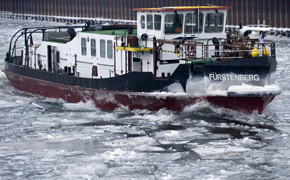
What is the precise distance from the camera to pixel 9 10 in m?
122

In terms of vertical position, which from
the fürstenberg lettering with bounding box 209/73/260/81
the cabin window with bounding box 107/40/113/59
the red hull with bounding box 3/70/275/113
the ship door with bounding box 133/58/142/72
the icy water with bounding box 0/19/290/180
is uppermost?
the cabin window with bounding box 107/40/113/59

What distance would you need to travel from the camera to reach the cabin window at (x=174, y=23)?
2055cm

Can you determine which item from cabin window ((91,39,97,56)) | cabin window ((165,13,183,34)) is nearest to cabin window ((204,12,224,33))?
cabin window ((165,13,183,34))

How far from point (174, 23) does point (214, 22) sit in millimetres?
1719

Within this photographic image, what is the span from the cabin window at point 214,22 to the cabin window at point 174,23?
1.14m

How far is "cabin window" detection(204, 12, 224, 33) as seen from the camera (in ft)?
69.5

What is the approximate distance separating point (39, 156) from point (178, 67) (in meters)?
6.25

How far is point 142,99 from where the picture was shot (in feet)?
66.9

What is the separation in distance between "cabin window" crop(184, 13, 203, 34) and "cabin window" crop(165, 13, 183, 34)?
27cm

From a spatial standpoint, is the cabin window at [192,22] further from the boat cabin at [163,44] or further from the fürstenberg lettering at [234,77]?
the fürstenberg lettering at [234,77]

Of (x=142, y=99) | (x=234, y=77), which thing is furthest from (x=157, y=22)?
(x=234, y=77)

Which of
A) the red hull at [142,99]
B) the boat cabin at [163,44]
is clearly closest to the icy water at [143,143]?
the red hull at [142,99]

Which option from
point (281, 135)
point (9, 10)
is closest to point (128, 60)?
point (281, 135)

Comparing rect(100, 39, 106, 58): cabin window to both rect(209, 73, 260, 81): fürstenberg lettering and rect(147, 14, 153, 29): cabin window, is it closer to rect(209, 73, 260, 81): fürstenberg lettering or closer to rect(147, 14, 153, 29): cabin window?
rect(147, 14, 153, 29): cabin window
